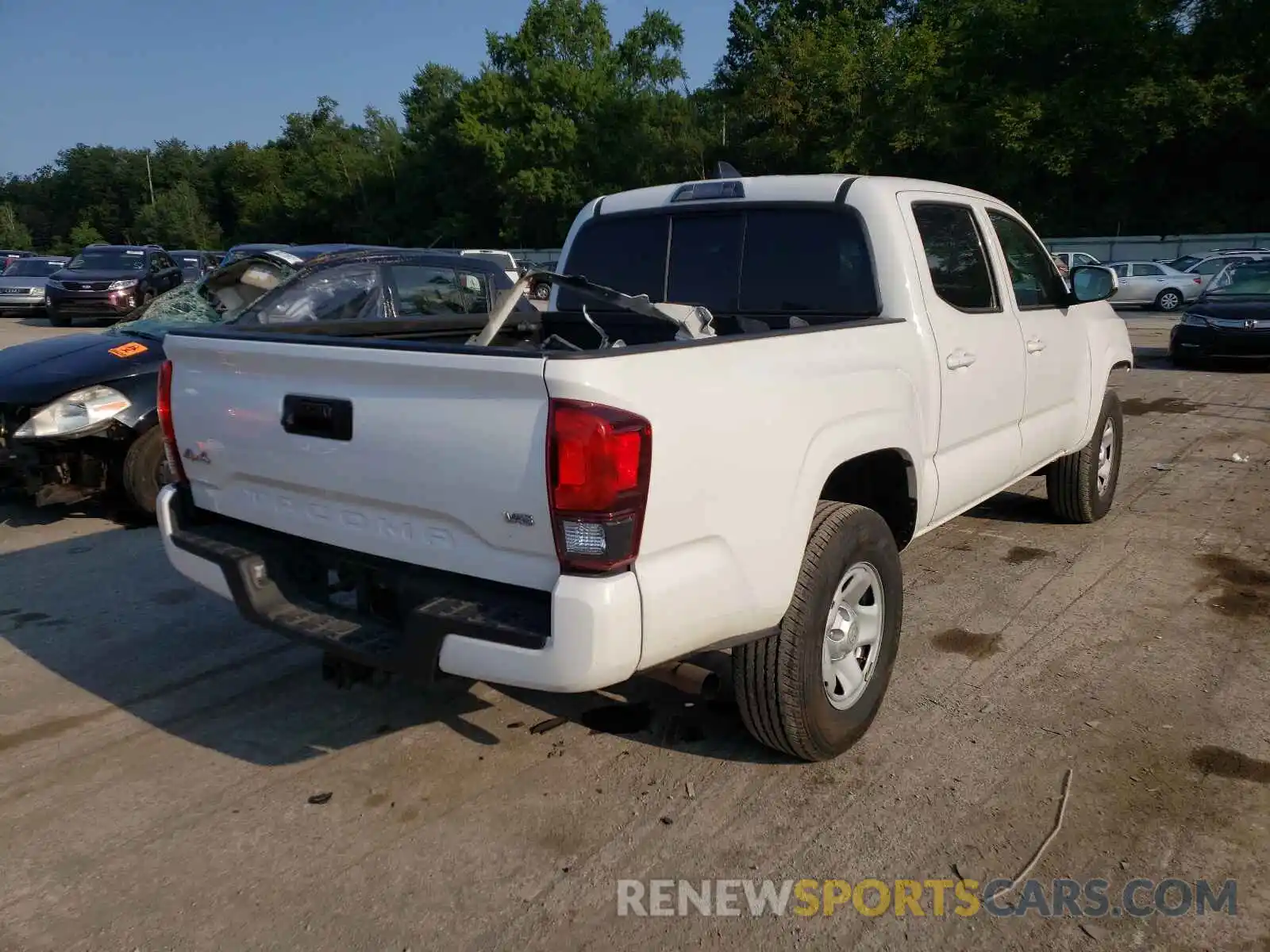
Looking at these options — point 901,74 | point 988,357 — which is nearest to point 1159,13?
point 901,74

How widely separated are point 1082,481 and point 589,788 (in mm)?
4016

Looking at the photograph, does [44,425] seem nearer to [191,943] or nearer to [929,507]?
[191,943]

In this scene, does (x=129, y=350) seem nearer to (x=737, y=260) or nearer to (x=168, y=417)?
(x=168, y=417)

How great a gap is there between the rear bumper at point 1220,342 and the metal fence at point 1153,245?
76.2ft

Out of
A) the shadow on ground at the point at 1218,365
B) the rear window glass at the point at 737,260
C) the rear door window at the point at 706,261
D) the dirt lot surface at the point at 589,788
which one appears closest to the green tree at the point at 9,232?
the shadow on ground at the point at 1218,365

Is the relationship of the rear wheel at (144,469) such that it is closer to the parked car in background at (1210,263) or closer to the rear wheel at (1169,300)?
the parked car in background at (1210,263)

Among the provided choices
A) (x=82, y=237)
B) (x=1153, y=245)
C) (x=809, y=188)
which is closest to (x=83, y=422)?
(x=809, y=188)

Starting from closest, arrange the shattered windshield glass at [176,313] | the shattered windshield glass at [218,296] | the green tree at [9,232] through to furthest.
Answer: the shattered windshield glass at [176,313]
the shattered windshield glass at [218,296]
the green tree at [9,232]

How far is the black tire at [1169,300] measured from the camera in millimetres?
26203

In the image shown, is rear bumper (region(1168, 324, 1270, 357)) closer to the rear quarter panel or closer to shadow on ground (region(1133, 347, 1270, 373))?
shadow on ground (region(1133, 347, 1270, 373))

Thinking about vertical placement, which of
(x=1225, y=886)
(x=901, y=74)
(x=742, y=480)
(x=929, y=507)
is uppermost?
(x=901, y=74)

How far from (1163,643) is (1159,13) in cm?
4168

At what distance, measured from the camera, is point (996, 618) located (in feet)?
15.4

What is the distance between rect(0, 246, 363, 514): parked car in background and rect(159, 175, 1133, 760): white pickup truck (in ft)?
7.76
